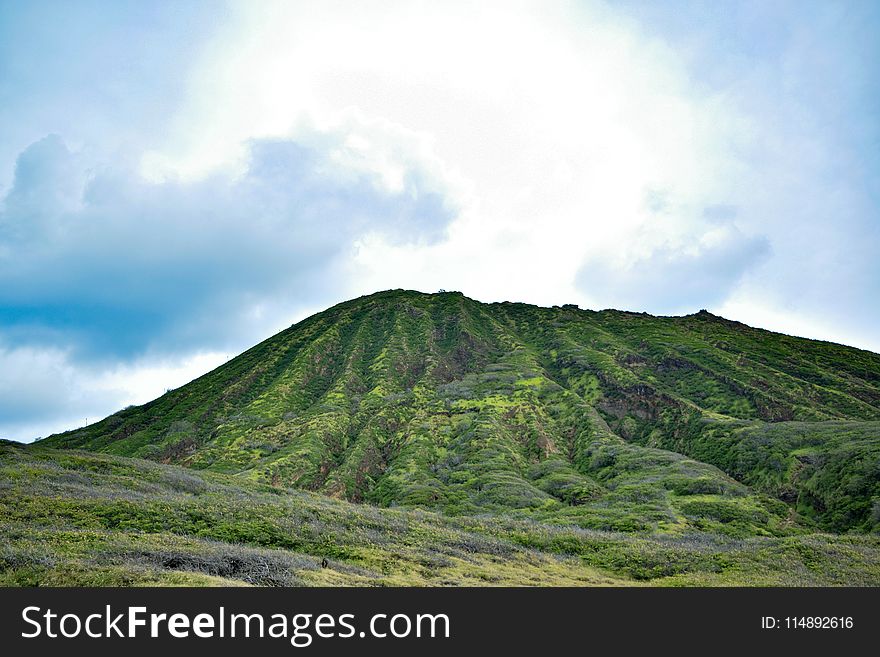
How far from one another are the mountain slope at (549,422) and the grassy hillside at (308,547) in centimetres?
1426

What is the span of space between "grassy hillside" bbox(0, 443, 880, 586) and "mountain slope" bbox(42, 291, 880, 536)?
46.8 feet

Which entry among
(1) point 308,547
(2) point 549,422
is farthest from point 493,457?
(1) point 308,547

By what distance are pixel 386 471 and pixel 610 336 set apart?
78758mm

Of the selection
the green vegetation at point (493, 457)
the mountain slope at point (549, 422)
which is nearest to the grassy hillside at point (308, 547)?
the green vegetation at point (493, 457)

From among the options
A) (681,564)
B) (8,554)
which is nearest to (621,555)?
(681,564)

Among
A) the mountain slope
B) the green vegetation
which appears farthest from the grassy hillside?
the mountain slope

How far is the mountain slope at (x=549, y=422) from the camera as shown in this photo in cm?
5862

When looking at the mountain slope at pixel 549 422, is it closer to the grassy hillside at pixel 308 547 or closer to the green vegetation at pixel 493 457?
the green vegetation at pixel 493 457

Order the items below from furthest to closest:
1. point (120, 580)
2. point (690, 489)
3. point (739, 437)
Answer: point (739, 437) < point (690, 489) < point (120, 580)

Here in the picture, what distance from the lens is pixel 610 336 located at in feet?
446

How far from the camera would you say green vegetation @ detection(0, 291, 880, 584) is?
29.0 m
